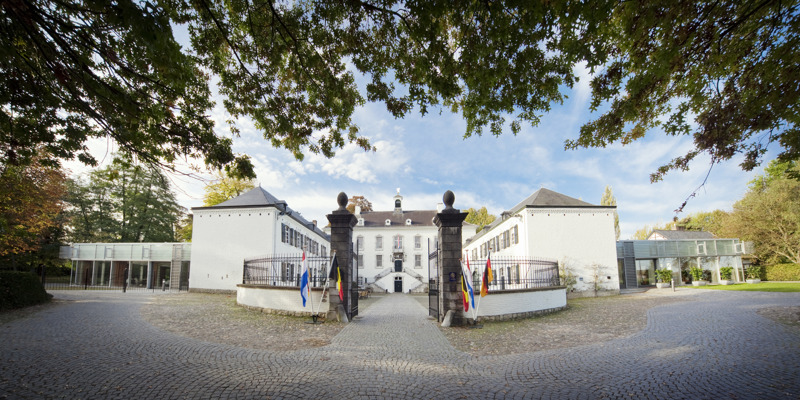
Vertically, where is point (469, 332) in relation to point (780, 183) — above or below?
below

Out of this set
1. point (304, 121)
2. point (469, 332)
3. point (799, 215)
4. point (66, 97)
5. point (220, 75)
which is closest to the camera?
point (66, 97)

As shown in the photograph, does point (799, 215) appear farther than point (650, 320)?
Yes

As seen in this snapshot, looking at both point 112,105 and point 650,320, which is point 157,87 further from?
point 650,320

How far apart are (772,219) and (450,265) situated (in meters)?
34.0

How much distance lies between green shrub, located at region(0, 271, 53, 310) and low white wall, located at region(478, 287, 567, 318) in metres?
14.4

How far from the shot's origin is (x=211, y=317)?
10.8 metres

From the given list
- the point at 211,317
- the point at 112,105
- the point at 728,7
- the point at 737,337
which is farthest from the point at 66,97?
the point at 737,337

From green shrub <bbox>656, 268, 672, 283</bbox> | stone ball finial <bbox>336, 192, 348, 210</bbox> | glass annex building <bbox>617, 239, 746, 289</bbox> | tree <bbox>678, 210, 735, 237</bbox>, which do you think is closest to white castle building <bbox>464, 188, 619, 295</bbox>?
glass annex building <bbox>617, 239, 746, 289</bbox>

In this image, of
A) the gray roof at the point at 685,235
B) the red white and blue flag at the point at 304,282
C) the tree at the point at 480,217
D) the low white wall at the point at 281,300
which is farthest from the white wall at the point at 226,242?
the gray roof at the point at 685,235

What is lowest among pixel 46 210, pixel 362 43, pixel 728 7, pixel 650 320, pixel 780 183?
pixel 650 320

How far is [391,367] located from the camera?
567 centimetres

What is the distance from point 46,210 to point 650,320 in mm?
22570

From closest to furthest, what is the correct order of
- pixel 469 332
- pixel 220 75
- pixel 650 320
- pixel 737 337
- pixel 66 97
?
pixel 66 97, pixel 220 75, pixel 737 337, pixel 469 332, pixel 650 320

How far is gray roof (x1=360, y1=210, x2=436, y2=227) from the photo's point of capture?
43344 mm
